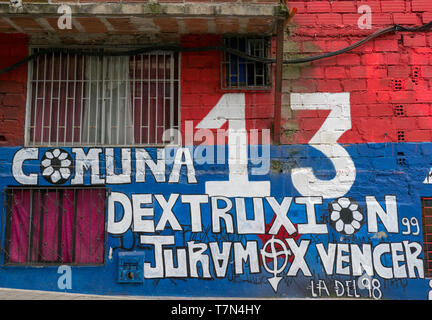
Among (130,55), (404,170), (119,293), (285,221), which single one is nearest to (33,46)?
(130,55)

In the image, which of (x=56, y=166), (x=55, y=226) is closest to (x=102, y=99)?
(x=56, y=166)

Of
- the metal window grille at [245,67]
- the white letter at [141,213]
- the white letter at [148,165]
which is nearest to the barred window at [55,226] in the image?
the white letter at [141,213]

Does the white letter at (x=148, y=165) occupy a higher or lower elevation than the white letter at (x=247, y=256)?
higher

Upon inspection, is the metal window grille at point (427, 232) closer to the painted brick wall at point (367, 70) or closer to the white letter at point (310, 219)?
the painted brick wall at point (367, 70)

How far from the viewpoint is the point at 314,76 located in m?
6.24

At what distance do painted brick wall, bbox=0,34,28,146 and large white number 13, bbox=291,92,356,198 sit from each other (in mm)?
4061

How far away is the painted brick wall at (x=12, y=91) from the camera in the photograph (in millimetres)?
6188

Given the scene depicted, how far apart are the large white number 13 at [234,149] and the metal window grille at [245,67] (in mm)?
216

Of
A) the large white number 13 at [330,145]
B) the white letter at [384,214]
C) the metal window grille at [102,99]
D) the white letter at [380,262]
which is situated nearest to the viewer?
the white letter at [380,262]

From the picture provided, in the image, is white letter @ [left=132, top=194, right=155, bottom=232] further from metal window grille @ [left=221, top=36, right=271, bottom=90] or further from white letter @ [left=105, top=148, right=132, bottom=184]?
metal window grille @ [left=221, top=36, right=271, bottom=90]

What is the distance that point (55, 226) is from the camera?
603 centimetres

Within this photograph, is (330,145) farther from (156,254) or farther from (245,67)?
(156,254)

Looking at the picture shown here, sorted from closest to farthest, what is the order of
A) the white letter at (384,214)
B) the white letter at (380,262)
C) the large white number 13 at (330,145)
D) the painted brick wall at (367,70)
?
the white letter at (380,262)
the white letter at (384,214)
the large white number 13 at (330,145)
the painted brick wall at (367,70)

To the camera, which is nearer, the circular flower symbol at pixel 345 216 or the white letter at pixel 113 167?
the circular flower symbol at pixel 345 216
